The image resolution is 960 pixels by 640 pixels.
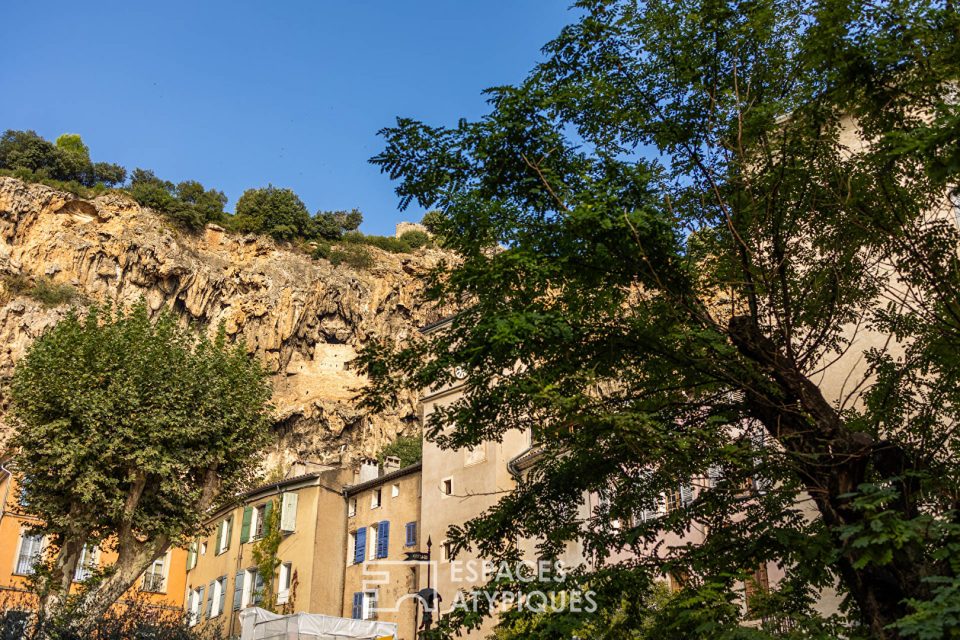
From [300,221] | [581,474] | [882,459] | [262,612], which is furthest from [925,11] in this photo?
[300,221]

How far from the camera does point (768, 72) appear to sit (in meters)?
9.45

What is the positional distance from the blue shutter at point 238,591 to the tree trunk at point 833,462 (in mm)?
32267

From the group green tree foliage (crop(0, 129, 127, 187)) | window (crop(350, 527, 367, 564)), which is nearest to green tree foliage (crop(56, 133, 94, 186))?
green tree foliage (crop(0, 129, 127, 187))

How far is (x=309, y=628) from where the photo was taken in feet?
60.1

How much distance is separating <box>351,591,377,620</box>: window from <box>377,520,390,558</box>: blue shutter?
159 cm

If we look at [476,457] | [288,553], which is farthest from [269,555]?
[476,457]

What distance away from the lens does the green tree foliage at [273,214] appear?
87062 millimetres

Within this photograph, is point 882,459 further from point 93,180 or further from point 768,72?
point 93,180

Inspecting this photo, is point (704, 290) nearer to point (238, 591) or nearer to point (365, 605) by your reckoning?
point (365, 605)

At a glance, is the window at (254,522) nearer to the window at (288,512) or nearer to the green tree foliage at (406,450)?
the window at (288,512)

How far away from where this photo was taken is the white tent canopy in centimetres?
1827

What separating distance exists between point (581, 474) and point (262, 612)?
546 inches

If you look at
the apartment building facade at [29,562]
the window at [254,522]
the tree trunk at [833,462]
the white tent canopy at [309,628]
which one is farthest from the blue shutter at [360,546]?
the tree trunk at [833,462]

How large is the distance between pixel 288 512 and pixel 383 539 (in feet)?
17.2
